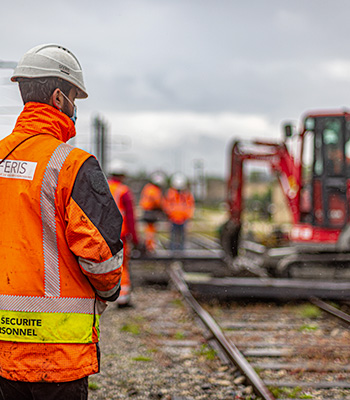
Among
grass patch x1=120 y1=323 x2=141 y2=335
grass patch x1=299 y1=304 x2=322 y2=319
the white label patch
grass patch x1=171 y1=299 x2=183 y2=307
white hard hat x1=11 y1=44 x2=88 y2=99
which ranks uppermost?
white hard hat x1=11 y1=44 x2=88 y2=99

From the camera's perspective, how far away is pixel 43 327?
7.09 feet

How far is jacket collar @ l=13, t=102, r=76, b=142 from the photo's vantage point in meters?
2.27

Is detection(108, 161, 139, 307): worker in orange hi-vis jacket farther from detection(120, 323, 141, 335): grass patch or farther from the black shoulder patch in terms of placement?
the black shoulder patch

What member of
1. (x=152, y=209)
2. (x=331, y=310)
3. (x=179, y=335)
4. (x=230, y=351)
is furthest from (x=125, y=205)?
(x=152, y=209)

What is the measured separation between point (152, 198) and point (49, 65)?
43.3 feet

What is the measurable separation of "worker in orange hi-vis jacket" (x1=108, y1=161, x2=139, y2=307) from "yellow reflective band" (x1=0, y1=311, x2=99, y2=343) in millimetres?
5339

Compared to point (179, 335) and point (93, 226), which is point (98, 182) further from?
point (179, 335)

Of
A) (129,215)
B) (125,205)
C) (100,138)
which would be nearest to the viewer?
(125,205)

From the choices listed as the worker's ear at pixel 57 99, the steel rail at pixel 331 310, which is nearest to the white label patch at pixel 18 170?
the worker's ear at pixel 57 99

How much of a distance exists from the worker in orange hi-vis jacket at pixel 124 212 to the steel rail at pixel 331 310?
2.86 meters

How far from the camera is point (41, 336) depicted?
2.15m

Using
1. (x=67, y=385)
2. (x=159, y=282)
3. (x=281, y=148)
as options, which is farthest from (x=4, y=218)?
(x=281, y=148)

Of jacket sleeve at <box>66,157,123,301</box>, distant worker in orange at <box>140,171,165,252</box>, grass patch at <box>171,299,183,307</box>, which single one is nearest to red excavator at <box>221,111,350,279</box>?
grass patch at <box>171,299,183,307</box>

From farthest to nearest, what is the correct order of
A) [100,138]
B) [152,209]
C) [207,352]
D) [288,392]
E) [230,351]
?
[152,209] < [100,138] < [207,352] < [230,351] < [288,392]
